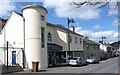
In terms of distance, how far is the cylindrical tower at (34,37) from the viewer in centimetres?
3025

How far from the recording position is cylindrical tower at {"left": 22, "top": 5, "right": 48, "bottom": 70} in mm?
30250

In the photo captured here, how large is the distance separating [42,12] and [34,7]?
1.47m

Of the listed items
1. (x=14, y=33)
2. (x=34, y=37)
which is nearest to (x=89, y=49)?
(x=14, y=33)

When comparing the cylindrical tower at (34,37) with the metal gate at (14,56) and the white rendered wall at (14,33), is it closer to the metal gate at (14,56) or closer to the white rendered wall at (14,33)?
the metal gate at (14,56)

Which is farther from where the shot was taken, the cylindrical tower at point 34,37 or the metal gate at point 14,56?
the metal gate at point 14,56

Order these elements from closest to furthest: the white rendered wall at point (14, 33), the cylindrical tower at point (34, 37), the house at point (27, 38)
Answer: the cylindrical tower at point (34, 37), the house at point (27, 38), the white rendered wall at point (14, 33)

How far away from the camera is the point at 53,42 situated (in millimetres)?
39312

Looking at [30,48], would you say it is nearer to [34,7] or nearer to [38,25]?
[38,25]

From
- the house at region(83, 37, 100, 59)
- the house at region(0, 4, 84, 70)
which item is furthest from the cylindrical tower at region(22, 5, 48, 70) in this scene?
the house at region(83, 37, 100, 59)

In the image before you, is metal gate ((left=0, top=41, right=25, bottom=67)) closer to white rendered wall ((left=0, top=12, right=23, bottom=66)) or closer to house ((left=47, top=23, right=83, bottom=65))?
white rendered wall ((left=0, top=12, right=23, bottom=66))

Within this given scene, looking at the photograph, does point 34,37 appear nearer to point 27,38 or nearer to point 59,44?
point 27,38

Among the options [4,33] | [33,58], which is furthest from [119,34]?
[4,33]

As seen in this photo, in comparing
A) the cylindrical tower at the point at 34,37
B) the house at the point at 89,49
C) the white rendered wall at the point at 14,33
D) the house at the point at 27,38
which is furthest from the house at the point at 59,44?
the house at the point at 89,49

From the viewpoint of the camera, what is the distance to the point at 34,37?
3064cm
